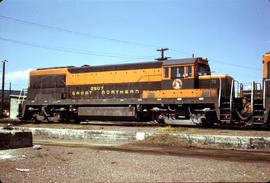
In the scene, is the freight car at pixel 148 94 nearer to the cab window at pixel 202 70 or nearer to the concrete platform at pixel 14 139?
the cab window at pixel 202 70

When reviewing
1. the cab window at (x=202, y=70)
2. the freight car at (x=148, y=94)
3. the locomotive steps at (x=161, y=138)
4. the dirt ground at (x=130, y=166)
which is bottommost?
the dirt ground at (x=130, y=166)

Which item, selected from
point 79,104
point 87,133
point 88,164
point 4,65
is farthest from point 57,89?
point 4,65

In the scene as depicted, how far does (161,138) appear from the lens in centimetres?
1251

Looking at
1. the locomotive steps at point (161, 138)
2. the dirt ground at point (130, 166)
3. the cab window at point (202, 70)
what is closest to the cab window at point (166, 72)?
the cab window at point (202, 70)

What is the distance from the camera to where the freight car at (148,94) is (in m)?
16.7

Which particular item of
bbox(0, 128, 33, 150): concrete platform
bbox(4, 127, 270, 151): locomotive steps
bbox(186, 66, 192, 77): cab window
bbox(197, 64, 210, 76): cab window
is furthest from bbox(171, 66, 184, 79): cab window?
bbox(0, 128, 33, 150): concrete platform

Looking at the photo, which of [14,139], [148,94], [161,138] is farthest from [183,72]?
[14,139]

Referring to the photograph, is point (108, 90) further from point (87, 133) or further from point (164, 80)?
point (87, 133)

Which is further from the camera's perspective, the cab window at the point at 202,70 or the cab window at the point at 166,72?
the cab window at the point at 166,72

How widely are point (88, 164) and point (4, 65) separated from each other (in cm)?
4182

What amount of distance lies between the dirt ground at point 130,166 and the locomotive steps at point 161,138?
4.33 ft

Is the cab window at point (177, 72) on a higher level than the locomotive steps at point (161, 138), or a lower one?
higher

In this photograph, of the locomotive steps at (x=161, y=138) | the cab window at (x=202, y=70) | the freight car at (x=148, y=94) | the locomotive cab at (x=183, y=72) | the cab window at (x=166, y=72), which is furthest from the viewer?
the cab window at (x=166, y=72)

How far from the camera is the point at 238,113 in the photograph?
53.9 feet
